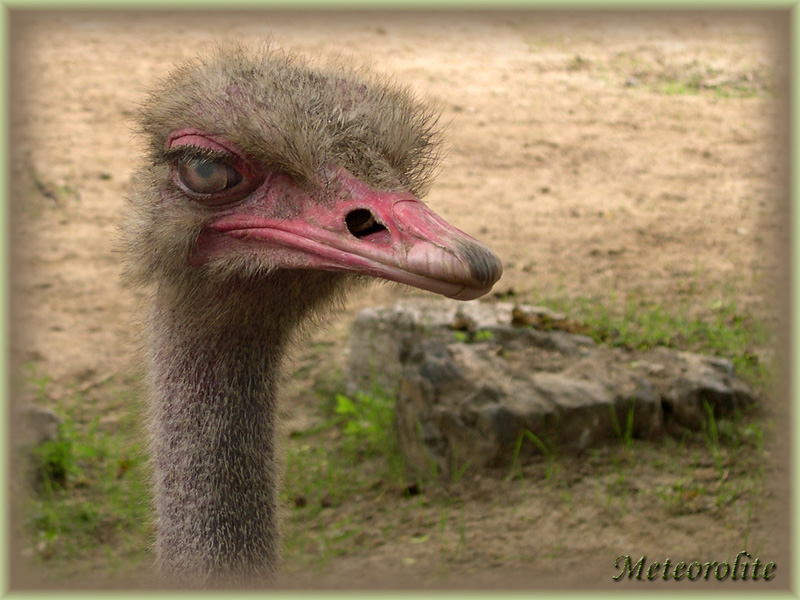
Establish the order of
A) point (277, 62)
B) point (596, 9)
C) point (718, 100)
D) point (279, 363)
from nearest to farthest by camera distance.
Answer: point (277, 62) < point (279, 363) < point (596, 9) < point (718, 100)

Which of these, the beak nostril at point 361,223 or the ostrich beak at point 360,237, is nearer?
the ostrich beak at point 360,237

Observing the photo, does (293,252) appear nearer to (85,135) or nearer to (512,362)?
(512,362)

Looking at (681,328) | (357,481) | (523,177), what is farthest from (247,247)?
(523,177)

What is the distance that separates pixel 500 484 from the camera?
11.2 feet

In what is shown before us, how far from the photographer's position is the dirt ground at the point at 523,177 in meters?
3.25

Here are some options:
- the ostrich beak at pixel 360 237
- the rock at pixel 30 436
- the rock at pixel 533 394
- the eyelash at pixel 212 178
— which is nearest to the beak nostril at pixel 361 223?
the ostrich beak at pixel 360 237

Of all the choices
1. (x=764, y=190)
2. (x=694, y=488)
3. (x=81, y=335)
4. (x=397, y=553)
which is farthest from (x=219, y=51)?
(x=764, y=190)

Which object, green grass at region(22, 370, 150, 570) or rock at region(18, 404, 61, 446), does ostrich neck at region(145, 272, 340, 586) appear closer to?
green grass at region(22, 370, 150, 570)

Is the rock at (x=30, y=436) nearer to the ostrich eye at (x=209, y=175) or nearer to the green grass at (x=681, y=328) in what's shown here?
the ostrich eye at (x=209, y=175)

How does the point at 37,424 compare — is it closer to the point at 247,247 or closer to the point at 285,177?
the point at 247,247

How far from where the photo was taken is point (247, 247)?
6.23 ft

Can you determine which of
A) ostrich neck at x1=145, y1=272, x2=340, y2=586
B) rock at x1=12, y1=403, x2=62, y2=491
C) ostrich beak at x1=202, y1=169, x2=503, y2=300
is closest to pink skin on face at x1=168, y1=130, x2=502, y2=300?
ostrich beak at x1=202, y1=169, x2=503, y2=300

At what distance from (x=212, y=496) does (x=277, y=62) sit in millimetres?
944

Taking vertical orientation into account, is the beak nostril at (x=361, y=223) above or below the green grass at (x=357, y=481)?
above
